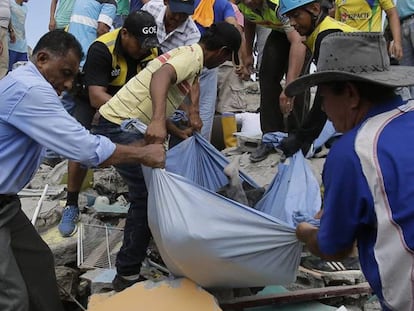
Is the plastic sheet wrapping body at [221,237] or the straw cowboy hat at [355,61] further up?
the straw cowboy hat at [355,61]

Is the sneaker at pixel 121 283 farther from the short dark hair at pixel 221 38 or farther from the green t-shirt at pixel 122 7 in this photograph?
the green t-shirt at pixel 122 7

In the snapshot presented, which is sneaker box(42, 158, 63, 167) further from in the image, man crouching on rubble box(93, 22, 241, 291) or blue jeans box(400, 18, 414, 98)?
blue jeans box(400, 18, 414, 98)

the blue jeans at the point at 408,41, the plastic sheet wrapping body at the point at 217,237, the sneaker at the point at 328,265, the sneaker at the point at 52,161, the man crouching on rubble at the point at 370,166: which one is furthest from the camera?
the sneaker at the point at 52,161

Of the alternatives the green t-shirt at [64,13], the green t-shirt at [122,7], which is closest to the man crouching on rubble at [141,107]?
the green t-shirt at [122,7]

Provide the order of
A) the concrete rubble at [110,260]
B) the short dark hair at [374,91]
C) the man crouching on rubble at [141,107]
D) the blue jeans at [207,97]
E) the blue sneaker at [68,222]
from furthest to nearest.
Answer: the blue jeans at [207,97], the blue sneaker at [68,222], the man crouching on rubble at [141,107], the concrete rubble at [110,260], the short dark hair at [374,91]

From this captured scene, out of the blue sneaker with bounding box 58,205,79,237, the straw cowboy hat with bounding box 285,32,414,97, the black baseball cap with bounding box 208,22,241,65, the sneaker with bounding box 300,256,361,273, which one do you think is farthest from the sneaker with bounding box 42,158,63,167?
the straw cowboy hat with bounding box 285,32,414,97

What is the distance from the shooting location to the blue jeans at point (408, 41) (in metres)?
4.50

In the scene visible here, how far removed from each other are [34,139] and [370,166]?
148 cm

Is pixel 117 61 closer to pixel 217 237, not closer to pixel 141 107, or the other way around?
pixel 141 107

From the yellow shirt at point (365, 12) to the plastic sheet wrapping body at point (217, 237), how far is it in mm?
2541

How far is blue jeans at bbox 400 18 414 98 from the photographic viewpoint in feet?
14.8

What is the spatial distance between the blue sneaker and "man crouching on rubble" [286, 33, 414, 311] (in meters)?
2.36

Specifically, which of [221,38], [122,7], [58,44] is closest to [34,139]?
[58,44]

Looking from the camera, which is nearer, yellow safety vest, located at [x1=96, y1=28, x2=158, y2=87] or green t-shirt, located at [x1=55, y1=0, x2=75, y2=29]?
yellow safety vest, located at [x1=96, y1=28, x2=158, y2=87]
